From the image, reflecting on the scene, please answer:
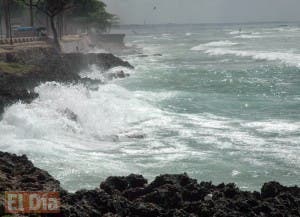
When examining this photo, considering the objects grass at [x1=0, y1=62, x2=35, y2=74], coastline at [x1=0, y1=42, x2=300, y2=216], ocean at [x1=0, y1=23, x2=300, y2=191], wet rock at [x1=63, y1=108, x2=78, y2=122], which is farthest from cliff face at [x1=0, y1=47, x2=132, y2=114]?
coastline at [x1=0, y1=42, x2=300, y2=216]

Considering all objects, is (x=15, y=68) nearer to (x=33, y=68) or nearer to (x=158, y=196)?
(x=33, y=68)

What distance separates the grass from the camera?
32.5 m

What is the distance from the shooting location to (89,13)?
8106cm

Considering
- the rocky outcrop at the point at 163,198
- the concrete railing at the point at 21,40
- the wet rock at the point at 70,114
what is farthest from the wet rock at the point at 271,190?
the concrete railing at the point at 21,40

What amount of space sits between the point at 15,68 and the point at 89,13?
4855cm

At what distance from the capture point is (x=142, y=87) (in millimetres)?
40594

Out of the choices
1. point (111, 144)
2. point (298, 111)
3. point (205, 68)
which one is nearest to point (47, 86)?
point (111, 144)

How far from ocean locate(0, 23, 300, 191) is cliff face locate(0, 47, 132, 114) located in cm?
104

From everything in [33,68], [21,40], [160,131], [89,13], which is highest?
[89,13]

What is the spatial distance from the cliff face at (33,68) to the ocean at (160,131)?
1.04m

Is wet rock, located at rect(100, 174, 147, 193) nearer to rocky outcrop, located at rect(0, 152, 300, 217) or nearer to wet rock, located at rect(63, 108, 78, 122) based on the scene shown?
rocky outcrop, located at rect(0, 152, 300, 217)

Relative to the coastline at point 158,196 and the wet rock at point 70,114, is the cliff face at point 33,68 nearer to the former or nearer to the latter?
the wet rock at point 70,114

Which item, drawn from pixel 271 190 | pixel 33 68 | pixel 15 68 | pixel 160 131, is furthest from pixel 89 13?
pixel 271 190

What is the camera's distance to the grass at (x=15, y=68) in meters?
32.5
